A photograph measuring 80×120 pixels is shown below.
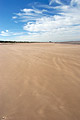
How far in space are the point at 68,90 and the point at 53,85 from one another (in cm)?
44

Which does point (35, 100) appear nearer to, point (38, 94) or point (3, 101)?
point (38, 94)

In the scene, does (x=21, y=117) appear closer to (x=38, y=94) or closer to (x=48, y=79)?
(x=38, y=94)

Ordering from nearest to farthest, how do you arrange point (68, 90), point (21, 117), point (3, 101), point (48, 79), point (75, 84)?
point (21, 117) < point (3, 101) < point (68, 90) < point (75, 84) < point (48, 79)

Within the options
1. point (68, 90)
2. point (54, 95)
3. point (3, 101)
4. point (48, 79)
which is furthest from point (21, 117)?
point (48, 79)

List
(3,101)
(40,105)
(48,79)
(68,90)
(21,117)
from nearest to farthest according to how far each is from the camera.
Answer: (21,117) → (40,105) → (3,101) → (68,90) → (48,79)

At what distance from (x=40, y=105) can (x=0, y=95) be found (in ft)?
3.33

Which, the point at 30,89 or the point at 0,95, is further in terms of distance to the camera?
the point at 30,89

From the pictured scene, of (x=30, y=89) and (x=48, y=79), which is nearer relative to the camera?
(x=30, y=89)

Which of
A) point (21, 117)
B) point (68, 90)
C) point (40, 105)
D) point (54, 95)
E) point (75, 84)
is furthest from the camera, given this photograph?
point (75, 84)

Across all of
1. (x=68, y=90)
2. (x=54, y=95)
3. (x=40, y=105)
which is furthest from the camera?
(x=68, y=90)

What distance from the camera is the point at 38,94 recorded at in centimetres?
250

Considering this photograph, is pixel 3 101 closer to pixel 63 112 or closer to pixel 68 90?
pixel 63 112

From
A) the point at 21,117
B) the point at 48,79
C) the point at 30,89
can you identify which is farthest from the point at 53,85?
the point at 21,117

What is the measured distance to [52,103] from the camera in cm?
217
